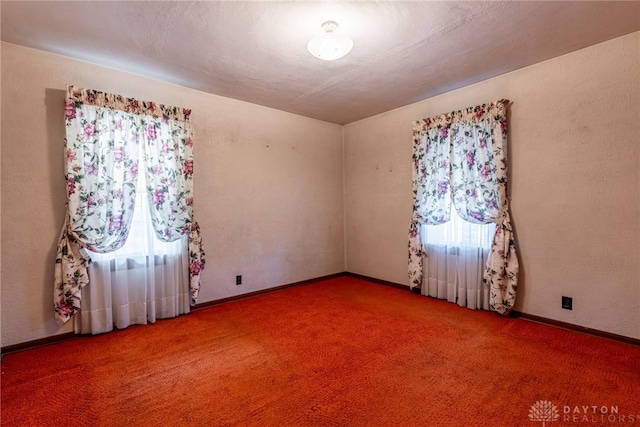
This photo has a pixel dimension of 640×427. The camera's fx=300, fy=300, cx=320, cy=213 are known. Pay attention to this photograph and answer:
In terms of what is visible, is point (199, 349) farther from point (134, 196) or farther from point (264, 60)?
point (264, 60)

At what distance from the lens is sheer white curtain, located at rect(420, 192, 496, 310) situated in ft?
10.8

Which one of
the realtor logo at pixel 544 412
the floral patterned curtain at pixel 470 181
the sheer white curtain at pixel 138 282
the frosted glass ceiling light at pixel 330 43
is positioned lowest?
the realtor logo at pixel 544 412

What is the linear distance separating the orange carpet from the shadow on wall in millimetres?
394

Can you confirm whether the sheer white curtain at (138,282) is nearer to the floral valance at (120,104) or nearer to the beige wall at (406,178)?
the beige wall at (406,178)

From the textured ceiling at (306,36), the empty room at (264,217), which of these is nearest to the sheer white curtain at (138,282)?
the empty room at (264,217)

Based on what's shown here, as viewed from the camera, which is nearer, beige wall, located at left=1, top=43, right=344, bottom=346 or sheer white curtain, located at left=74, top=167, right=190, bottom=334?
beige wall, located at left=1, top=43, right=344, bottom=346

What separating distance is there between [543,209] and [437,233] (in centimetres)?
113

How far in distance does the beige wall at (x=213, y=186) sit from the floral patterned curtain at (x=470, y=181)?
148cm

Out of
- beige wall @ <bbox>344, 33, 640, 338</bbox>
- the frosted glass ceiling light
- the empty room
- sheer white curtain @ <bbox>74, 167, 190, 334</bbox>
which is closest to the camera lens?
the empty room

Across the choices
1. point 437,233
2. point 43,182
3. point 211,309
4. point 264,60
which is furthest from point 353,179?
point 43,182

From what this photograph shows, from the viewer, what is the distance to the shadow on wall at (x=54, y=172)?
2.59m

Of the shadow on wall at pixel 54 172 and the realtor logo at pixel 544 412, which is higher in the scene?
the shadow on wall at pixel 54 172

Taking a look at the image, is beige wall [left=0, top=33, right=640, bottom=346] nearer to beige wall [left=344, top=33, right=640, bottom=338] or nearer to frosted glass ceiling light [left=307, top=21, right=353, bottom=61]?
beige wall [left=344, top=33, right=640, bottom=338]

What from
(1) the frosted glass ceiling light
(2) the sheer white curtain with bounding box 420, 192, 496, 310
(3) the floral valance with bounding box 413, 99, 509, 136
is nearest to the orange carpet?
(2) the sheer white curtain with bounding box 420, 192, 496, 310
